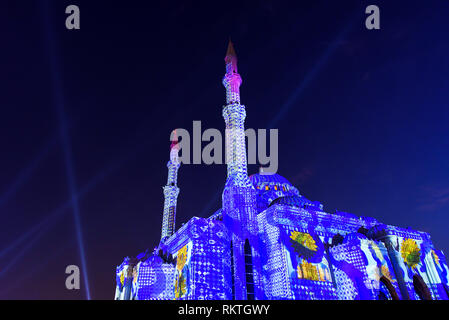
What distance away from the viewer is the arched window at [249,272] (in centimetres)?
2662

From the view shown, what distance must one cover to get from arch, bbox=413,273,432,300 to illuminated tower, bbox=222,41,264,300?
616 inches

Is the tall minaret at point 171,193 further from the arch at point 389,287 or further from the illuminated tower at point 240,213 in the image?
the arch at point 389,287

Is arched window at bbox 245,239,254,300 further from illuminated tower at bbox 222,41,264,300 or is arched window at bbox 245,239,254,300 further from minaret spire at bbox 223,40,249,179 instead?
minaret spire at bbox 223,40,249,179

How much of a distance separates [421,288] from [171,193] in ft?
99.8

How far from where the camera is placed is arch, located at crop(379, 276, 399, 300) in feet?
88.1

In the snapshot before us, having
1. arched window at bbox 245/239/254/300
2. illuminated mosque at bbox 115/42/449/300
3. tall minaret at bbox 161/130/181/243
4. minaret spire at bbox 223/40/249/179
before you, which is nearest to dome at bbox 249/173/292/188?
illuminated mosque at bbox 115/42/449/300

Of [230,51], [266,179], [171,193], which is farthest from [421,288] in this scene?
[230,51]

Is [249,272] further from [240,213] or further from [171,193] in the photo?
[171,193]

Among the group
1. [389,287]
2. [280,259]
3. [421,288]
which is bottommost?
[389,287]

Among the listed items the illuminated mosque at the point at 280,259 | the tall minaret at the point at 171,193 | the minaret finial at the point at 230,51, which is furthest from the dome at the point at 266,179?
the minaret finial at the point at 230,51

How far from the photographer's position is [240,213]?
1139 inches

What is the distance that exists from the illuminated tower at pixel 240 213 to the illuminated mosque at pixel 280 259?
87mm
